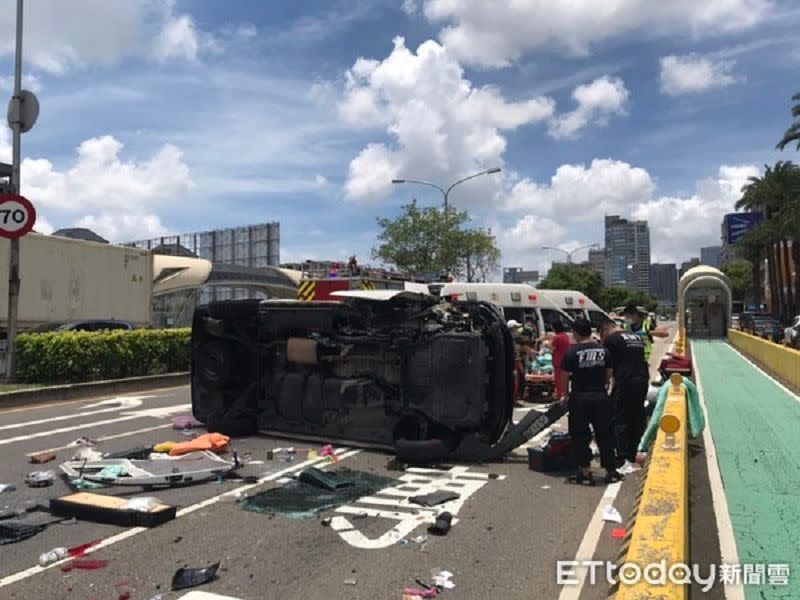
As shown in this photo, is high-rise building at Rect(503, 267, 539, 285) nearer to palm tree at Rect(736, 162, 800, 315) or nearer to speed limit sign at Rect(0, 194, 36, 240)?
palm tree at Rect(736, 162, 800, 315)

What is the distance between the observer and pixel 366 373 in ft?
28.3

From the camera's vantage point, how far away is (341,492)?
6.67 m

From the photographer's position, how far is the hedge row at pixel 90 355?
13.9 metres

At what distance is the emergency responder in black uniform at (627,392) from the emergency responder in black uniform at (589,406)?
79 cm

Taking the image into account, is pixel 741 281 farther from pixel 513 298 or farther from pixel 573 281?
pixel 513 298

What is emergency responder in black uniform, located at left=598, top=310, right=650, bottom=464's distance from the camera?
8000 millimetres

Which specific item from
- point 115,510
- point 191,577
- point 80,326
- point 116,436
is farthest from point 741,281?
point 191,577

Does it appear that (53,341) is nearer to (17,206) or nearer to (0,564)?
(17,206)

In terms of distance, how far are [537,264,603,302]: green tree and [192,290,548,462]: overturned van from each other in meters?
78.9

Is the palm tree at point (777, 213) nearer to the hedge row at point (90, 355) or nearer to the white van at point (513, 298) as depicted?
the white van at point (513, 298)

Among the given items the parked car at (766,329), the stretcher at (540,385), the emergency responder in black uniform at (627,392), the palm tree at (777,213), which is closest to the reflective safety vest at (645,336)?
the emergency responder in black uniform at (627,392)

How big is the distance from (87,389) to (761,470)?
1154cm

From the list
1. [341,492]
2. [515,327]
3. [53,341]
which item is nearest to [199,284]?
[53,341]

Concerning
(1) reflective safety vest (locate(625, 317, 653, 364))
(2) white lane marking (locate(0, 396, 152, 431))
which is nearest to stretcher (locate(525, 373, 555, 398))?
(1) reflective safety vest (locate(625, 317, 653, 364))
